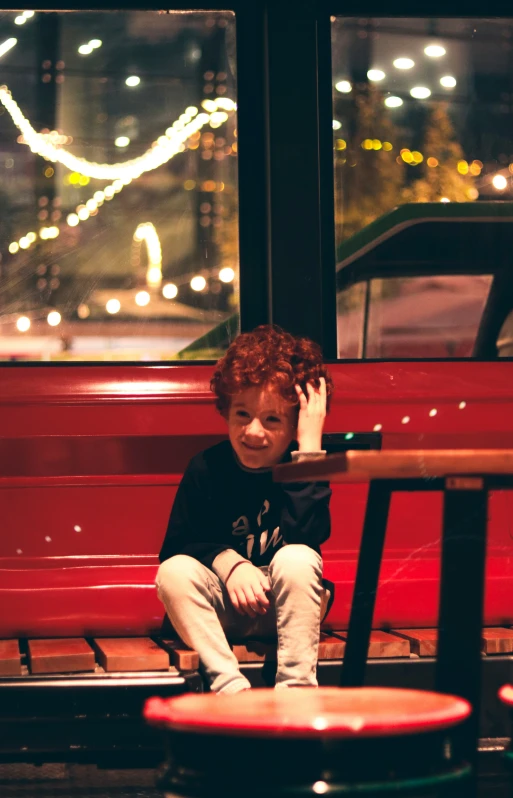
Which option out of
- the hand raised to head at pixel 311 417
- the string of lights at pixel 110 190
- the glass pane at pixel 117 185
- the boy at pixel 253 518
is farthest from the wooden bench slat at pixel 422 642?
the string of lights at pixel 110 190

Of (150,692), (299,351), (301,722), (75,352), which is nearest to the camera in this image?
(301,722)

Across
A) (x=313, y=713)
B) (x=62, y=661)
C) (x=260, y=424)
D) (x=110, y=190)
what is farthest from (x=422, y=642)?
(x=110, y=190)

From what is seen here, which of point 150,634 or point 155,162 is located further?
point 155,162

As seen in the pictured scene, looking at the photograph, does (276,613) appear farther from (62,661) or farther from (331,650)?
(62,661)

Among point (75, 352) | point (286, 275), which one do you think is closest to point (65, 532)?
point (75, 352)

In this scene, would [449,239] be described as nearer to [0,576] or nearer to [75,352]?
[75,352]

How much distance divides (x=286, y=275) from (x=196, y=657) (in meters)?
1.42

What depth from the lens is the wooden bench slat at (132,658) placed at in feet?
8.74

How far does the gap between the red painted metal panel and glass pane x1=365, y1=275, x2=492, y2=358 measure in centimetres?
11

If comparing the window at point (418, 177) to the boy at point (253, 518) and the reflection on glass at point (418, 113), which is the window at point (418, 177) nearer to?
the reflection on glass at point (418, 113)

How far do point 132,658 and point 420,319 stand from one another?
1587 millimetres

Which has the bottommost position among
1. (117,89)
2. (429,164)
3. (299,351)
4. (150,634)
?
(150,634)

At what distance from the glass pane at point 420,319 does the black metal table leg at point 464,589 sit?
1.76 meters

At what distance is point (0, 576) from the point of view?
3.23 metres
